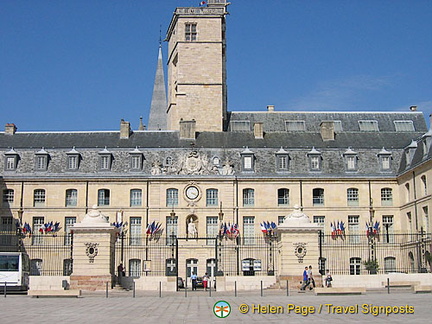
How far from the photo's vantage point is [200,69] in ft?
186

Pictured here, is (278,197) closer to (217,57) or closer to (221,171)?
(221,171)

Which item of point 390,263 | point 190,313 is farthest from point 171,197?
point 190,313

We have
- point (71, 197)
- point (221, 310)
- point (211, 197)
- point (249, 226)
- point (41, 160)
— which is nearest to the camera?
point (221, 310)

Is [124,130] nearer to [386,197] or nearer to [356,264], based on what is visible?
[356,264]

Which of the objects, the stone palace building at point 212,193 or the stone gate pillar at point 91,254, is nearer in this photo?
the stone gate pillar at point 91,254

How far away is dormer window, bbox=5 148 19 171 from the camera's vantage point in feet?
162

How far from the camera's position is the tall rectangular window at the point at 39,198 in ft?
160

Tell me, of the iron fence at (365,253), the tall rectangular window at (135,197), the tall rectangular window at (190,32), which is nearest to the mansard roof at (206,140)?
the tall rectangular window at (135,197)

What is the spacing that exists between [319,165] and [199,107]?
38.7 ft

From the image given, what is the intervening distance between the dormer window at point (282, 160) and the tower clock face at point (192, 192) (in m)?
6.15

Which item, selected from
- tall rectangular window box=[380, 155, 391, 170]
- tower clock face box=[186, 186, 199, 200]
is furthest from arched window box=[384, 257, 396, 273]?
tower clock face box=[186, 186, 199, 200]

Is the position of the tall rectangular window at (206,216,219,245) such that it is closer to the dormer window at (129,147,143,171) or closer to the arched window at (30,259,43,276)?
the dormer window at (129,147,143,171)

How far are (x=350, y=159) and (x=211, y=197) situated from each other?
10564 millimetres

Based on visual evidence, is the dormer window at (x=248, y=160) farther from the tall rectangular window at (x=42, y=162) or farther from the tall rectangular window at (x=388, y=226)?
the tall rectangular window at (x=42, y=162)
